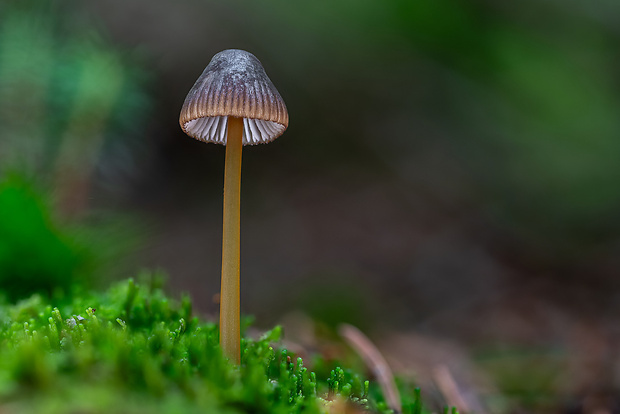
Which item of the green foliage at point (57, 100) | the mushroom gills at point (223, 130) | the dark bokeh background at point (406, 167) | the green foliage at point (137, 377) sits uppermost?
the dark bokeh background at point (406, 167)

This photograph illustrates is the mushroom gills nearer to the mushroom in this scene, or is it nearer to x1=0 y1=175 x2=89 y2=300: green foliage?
the mushroom

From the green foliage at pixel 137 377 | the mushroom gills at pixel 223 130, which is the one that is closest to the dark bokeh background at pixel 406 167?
the mushroom gills at pixel 223 130

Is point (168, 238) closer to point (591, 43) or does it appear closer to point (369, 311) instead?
point (369, 311)

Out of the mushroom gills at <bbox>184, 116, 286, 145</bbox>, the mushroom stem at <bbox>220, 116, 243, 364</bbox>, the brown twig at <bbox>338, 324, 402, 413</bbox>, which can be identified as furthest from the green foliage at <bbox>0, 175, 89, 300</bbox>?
the brown twig at <bbox>338, 324, 402, 413</bbox>

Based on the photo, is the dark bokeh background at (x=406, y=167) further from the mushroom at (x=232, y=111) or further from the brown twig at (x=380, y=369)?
the mushroom at (x=232, y=111)

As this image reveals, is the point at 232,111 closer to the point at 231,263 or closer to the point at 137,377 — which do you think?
the point at 231,263
